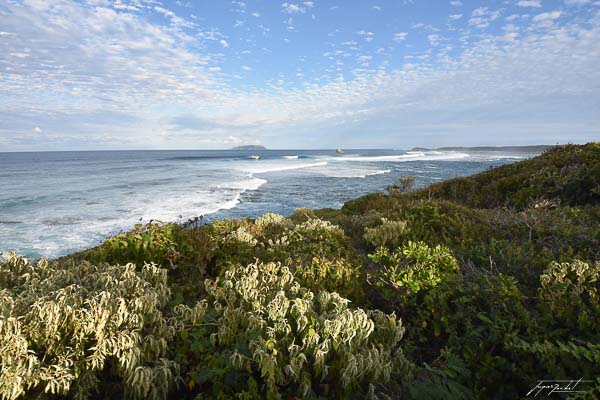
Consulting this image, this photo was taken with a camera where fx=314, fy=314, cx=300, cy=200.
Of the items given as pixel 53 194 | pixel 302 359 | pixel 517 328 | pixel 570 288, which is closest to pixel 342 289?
pixel 302 359

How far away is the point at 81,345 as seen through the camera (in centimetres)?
295

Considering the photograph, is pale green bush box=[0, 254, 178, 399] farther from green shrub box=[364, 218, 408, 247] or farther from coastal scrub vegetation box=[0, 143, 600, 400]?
green shrub box=[364, 218, 408, 247]

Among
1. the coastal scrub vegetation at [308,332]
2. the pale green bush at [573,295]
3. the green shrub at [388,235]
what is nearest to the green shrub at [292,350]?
the coastal scrub vegetation at [308,332]

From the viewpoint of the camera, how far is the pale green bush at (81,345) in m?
2.66

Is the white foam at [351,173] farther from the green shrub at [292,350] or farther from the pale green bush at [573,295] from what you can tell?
the green shrub at [292,350]

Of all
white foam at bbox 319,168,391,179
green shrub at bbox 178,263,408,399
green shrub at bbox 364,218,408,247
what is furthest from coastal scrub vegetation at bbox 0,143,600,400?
white foam at bbox 319,168,391,179

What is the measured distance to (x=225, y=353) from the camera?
124 inches

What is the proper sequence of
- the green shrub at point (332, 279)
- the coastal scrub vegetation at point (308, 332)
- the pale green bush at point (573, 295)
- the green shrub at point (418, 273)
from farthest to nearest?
the green shrub at point (332, 279)
the green shrub at point (418, 273)
the pale green bush at point (573, 295)
the coastal scrub vegetation at point (308, 332)

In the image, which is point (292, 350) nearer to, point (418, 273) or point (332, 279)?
point (332, 279)

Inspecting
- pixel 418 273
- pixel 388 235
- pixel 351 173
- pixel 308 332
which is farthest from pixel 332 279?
pixel 351 173

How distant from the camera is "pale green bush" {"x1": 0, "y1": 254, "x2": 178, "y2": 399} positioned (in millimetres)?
2656

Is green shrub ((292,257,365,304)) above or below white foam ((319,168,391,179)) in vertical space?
above

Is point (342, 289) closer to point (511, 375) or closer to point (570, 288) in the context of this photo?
point (511, 375)

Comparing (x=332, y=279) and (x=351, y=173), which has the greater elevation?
(x=332, y=279)
